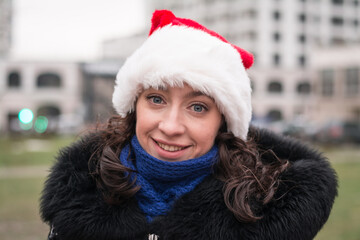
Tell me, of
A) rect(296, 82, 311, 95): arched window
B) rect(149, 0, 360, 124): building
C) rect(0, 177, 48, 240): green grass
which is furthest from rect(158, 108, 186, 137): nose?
rect(296, 82, 311, 95): arched window

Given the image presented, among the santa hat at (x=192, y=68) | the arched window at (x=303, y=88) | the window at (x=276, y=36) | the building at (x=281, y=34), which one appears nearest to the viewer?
the santa hat at (x=192, y=68)

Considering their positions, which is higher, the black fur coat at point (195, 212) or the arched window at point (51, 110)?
the black fur coat at point (195, 212)

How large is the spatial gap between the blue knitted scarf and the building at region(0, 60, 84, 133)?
43999 millimetres

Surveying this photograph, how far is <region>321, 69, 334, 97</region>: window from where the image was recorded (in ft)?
122

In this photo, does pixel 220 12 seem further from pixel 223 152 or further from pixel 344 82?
pixel 223 152

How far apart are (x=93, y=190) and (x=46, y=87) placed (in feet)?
154

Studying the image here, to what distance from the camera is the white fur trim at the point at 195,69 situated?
5.46 feet

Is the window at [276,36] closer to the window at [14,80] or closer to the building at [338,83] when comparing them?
the building at [338,83]

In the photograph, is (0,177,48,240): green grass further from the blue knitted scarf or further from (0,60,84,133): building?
(0,60,84,133): building

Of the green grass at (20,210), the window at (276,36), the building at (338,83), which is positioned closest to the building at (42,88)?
the building at (338,83)

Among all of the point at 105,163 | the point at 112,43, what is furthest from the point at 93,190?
the point at 112,43

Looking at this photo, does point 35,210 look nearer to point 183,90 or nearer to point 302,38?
point 183,90

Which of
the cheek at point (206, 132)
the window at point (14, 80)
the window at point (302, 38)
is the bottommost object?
the window at point (14, 80)

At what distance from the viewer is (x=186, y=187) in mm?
1693
